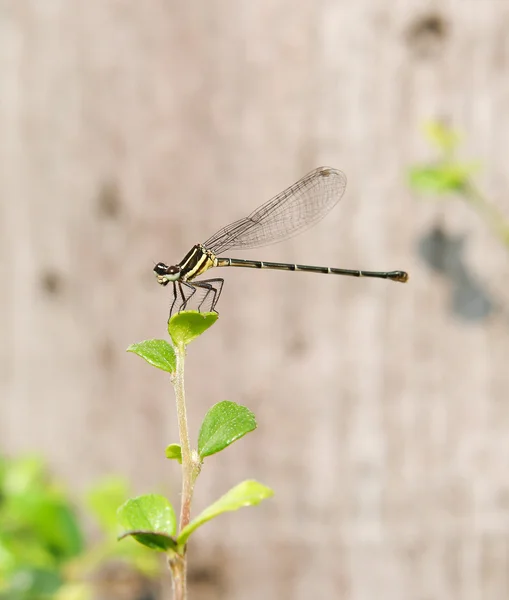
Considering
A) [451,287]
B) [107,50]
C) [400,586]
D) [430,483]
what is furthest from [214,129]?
[400,586]

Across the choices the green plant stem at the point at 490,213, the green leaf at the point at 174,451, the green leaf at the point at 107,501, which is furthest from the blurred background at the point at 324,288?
the green leaf at the point at 174,451

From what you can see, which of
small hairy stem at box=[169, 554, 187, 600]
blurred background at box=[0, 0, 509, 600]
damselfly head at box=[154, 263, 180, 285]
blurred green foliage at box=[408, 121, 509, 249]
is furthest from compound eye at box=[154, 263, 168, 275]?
small hairy stem at box=[169, 554, 187, 600]

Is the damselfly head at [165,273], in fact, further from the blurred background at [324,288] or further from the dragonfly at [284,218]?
the blurred background at [324,288]

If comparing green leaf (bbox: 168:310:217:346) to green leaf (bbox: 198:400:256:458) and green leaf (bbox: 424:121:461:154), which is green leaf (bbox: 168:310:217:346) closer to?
green leaf (bbox: 198:400:256:458)

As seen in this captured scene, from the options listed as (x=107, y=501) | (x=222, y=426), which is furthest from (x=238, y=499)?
(x=107, y=501)

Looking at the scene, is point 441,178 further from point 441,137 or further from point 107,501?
point 107,501

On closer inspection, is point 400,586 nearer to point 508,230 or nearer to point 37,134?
point 508,230
